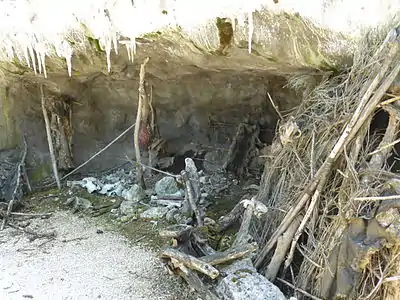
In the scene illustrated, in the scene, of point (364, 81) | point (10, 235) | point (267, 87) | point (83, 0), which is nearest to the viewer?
point (364, 81)

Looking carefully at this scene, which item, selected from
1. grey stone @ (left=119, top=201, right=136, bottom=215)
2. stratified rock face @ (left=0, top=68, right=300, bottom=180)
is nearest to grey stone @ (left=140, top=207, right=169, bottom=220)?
grey stone @ (left=119, top=201, right=136, bottom=215)

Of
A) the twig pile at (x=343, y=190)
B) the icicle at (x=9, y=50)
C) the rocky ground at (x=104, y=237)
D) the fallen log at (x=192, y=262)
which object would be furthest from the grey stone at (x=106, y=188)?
the twig pile at (x=343, y=190)

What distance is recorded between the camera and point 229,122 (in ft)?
18.1

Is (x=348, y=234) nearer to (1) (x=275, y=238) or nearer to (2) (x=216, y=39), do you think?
(1) (x=275, y=238)

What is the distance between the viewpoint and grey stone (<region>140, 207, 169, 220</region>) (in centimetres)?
422

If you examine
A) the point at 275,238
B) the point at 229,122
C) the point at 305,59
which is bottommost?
the point at 275,238

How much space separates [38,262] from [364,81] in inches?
109

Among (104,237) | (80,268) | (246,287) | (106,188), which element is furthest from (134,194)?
(246,287)

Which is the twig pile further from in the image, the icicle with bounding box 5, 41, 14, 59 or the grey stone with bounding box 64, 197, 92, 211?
the icicle with bounding box 5, 41, 14, 59

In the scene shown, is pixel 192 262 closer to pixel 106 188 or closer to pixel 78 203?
pixel 78 203

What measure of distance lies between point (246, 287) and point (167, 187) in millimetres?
2158

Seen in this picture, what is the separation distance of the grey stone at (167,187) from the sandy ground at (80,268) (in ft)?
2.91

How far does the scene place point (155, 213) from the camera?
4258 millimetres

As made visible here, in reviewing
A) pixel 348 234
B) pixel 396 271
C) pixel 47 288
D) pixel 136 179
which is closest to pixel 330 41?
pixel 348 234
